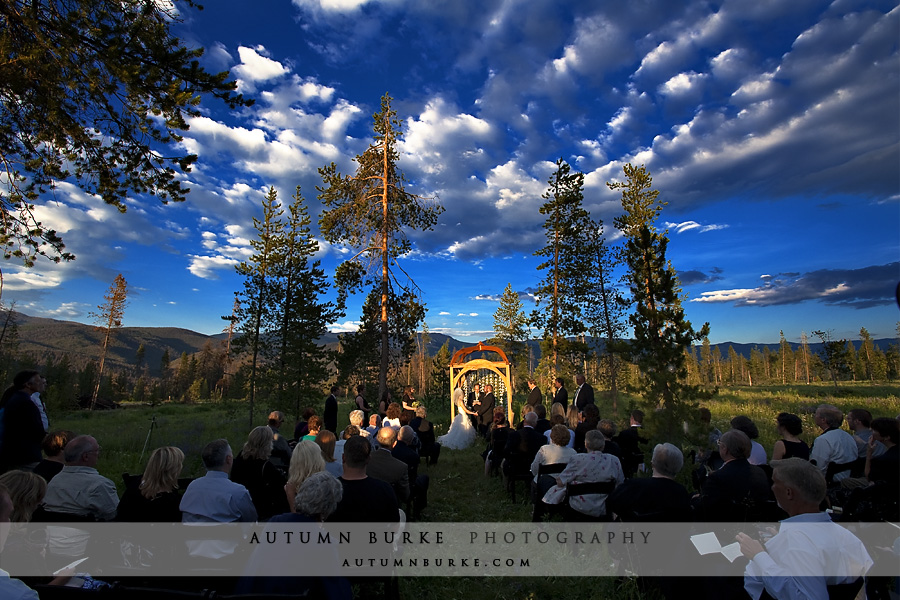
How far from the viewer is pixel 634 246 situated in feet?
30.7

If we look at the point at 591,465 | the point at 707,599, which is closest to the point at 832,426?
the point at 591,465

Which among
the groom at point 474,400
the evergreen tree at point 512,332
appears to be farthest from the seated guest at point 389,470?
the evergreen tree at point 512,332

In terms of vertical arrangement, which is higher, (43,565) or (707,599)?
(43,565)

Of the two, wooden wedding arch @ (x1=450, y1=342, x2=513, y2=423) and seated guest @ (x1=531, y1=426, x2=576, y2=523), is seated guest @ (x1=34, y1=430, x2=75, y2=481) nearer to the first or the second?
seated guest @ (x1=531, y1=426, x2=576, y2=523)

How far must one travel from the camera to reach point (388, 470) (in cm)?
495

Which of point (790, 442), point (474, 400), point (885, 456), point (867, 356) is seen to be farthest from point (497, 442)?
point (867, 356)

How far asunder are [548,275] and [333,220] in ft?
38.1

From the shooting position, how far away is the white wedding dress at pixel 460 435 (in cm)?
1252

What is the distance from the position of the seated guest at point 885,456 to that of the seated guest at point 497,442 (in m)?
5.19

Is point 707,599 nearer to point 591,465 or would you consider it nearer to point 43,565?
point 591,465

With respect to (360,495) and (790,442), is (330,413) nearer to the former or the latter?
(360,495)

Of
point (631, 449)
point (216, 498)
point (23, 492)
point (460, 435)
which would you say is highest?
point (23, 492)

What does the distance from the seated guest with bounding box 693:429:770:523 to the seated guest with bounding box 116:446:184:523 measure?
4.65m

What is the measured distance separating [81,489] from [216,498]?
1157 mm
